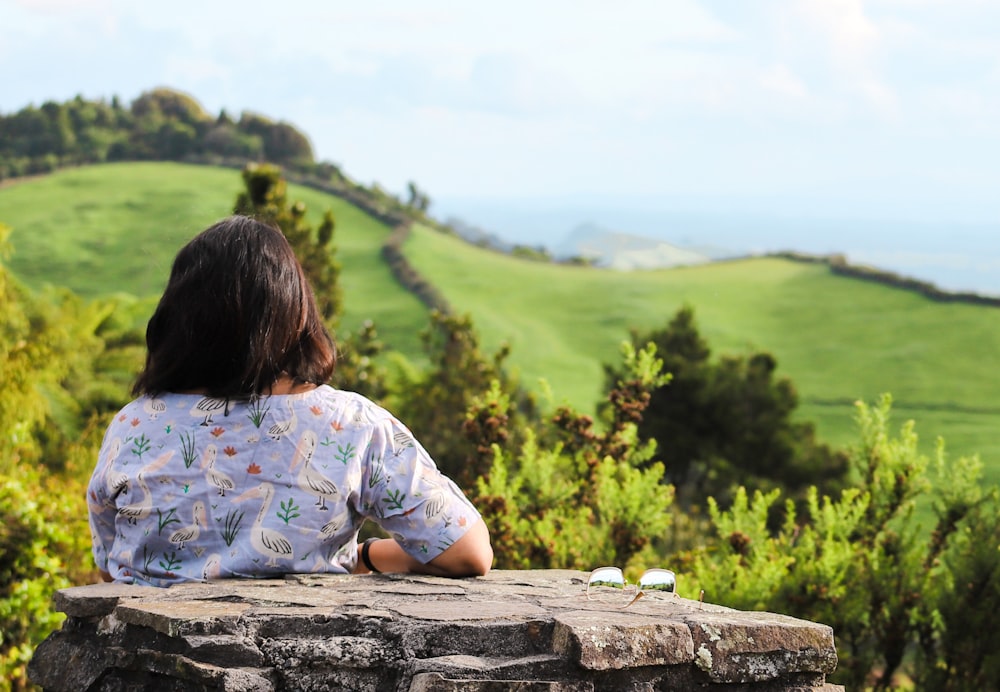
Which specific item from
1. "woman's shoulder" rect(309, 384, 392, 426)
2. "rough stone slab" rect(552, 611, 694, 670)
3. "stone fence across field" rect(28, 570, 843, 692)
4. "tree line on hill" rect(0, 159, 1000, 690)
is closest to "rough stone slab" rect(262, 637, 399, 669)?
"stone fence across field" rect(28, 570, 843, 692)

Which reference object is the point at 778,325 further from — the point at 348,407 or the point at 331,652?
the point at 331,652

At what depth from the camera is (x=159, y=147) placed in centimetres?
3875

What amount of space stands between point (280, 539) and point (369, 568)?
1.16 feet

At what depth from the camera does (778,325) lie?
2502 centimetres

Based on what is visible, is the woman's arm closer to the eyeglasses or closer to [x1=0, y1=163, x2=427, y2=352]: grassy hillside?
the eyeglasses

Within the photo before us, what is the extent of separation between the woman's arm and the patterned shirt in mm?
32

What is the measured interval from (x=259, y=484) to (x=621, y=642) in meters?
0.88

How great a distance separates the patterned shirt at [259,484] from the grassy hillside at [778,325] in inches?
598

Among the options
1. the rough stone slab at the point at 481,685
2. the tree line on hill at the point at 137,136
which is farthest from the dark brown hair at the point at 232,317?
the tree line on hill at the point at 137,136

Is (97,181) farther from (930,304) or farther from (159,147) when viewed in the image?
(930,304)

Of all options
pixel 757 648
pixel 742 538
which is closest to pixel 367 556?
pixel 757 648

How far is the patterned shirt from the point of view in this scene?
7.64ft

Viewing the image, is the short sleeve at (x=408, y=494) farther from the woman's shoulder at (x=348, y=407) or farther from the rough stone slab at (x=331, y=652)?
the rough stone slab at (x=331, y=652)

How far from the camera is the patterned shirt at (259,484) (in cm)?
233
